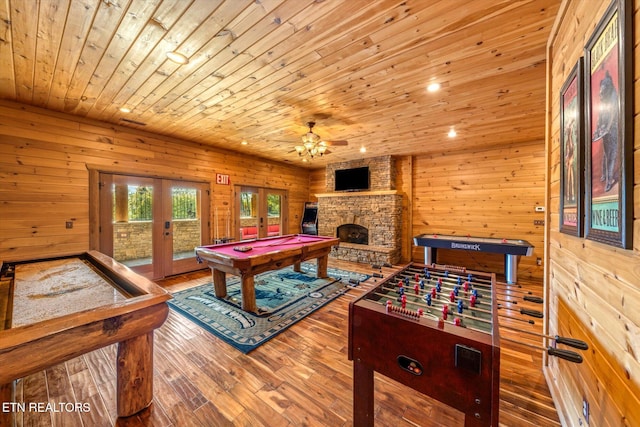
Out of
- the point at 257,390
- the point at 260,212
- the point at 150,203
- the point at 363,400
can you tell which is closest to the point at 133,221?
the point at 150,203

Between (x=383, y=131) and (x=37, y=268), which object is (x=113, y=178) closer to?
(x=37, y=268)

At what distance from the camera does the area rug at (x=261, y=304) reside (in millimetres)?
2586

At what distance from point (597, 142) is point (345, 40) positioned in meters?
1.72

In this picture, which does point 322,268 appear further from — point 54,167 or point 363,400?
point 54,167

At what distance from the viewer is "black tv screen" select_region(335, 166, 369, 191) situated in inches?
243

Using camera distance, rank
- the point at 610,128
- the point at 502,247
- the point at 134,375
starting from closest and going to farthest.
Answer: the point at 610,128 → the point at 134,375 → the point at 502,247

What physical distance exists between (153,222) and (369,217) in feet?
15.4

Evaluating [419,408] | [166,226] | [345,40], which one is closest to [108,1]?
[345,40]

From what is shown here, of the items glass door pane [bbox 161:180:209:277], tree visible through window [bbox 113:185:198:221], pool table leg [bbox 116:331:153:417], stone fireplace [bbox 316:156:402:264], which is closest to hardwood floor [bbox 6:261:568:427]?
pool table leg [bbox 116:331:153:417]

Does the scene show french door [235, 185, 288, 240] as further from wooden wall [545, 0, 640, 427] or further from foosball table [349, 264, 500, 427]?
wooden wall [545, 0, 640, 427]

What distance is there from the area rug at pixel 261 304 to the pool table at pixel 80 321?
908mm

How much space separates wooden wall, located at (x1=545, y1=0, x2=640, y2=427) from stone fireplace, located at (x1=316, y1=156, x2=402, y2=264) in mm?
3807

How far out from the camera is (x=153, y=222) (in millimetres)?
4434

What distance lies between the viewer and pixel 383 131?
4129mm
